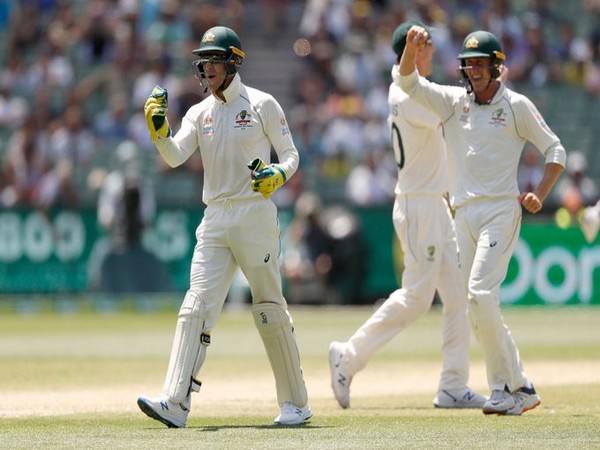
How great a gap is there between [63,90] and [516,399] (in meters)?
17.3

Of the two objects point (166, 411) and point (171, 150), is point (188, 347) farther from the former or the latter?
point (171, 150)

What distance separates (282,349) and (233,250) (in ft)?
2.33

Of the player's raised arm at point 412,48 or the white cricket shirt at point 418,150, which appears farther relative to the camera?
the white cricket shirt at point 418,150

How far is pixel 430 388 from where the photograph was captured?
1199cm

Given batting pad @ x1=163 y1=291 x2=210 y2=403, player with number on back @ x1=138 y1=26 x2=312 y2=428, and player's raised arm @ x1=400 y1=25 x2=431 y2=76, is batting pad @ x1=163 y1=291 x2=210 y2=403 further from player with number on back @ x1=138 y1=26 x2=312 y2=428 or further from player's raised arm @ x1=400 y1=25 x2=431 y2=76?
player's raised arm @ x1=400 y1=25 x2=431 y2=76

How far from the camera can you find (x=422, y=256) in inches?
420

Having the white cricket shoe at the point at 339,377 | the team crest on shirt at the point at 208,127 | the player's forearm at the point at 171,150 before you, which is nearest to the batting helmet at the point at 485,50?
the team crest on shirt at the point at 208,127

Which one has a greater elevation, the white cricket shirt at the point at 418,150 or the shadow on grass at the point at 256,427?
the white cricket shirt at the point at 418,150

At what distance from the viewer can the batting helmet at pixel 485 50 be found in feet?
32.8

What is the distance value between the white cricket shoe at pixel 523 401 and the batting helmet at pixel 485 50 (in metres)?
2.11

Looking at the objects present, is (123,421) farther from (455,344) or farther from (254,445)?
(455,344)

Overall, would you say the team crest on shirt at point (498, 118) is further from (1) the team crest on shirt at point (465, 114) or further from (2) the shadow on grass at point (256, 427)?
(2) the shadow on grass at point (256, 427)

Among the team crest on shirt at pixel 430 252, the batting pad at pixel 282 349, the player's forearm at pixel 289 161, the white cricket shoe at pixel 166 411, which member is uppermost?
the player's forearm at pixel 289 161

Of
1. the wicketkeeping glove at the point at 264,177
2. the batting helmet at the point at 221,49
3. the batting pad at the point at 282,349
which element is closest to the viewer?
the wicketkeeping glove at the point at 264,177
